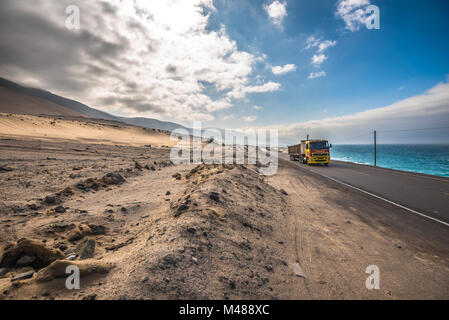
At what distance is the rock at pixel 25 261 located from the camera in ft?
8.68

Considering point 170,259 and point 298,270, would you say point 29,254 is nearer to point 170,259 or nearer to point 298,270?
point 170,259

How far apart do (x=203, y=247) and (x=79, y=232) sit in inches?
108

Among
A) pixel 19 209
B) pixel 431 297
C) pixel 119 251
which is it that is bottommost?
pixel 431 297

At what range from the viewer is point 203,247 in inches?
126

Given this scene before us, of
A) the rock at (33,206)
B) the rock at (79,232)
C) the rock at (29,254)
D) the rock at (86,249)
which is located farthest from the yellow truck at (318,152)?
the rock at (29,254)

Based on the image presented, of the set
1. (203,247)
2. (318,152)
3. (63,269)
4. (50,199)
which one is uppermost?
(318,152)

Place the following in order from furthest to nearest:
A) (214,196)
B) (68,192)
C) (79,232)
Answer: (68,192)
(214,196)
(79,232)

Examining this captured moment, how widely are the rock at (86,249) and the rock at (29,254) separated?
1.07 feet

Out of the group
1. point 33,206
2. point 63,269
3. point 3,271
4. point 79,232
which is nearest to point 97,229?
point 79,232

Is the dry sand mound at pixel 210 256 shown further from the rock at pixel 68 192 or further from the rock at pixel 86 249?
the rock at pixel 68 192
